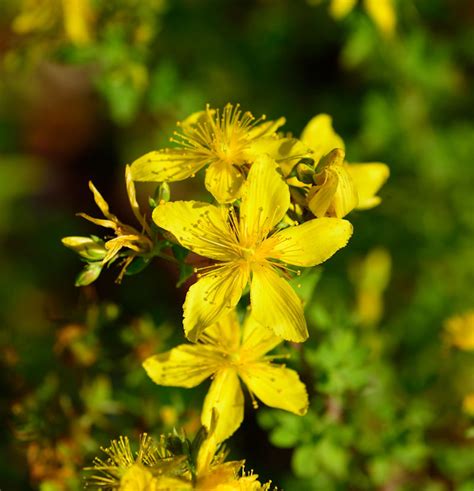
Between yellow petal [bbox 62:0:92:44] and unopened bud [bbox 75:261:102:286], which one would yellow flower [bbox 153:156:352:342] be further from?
yellow petal [bbox 62:0:92:44]

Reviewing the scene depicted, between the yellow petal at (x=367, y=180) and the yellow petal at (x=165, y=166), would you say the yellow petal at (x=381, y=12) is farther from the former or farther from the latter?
the yellow petal at (x=165, y=166)

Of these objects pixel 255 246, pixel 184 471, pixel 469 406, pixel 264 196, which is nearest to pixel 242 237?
pixel 255 246

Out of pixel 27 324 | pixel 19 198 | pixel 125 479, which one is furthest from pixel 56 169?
pixel 125 479

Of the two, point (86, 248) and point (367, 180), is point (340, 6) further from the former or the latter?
point (86, 248)

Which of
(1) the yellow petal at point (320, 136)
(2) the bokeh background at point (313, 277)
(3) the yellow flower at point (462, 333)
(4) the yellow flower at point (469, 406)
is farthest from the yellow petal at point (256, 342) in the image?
(3) the yellow flower at point (462, 333)

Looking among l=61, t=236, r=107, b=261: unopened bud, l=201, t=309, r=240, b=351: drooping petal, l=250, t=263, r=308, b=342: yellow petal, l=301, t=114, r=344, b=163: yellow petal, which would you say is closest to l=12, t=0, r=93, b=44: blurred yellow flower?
l=301, t=114, r=344, b=163: yellow petal

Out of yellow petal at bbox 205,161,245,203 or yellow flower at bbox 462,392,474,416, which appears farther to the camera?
yellow flower at bbox 462,392,474,416
